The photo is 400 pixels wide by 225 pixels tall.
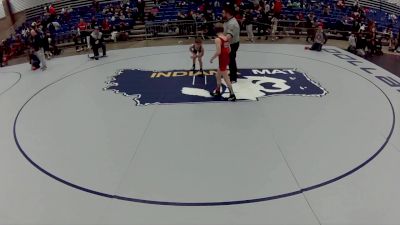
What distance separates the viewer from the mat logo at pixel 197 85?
738 centimetres

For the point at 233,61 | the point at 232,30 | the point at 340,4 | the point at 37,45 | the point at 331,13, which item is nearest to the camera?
the point at 232,30

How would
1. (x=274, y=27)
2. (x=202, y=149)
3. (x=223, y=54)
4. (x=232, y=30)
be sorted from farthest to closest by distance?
(x=274, y=27)
(x=232, y=30)
(x=223, y=54)
(x=202, y=149)

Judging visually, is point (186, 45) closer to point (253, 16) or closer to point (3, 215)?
point (253, 16)

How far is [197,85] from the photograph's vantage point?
26.6 ft

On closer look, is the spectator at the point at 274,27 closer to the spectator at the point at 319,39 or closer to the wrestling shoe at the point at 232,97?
the spectator at the point at 319,39

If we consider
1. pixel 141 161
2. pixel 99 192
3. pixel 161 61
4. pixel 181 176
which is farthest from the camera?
pixel 161 61

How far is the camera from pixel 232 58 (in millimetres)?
8219

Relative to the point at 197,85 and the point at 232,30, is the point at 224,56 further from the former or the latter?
the point at 197,85

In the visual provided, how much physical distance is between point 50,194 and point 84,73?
5.98 m

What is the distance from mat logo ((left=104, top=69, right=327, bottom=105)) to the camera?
24.2ft

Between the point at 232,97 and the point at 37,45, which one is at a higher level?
the point at 37,45

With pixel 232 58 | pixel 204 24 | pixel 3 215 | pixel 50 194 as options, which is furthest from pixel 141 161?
pixel 204 24

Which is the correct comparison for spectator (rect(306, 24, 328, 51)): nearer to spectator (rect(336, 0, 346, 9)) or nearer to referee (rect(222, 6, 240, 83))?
referee (rect(222, 6, 240, 83))

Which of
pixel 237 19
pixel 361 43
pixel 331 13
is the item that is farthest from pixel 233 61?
pixel 331 13
